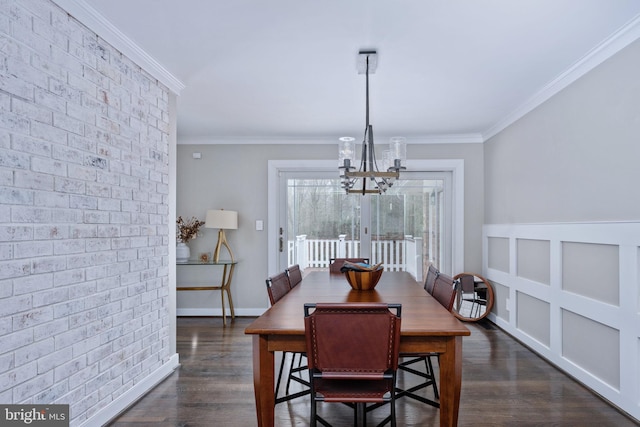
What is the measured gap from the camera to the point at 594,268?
9.08 feet

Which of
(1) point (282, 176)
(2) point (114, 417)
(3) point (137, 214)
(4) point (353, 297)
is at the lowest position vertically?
(2) point (114, 417)

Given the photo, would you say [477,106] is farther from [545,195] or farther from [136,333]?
[136,333]

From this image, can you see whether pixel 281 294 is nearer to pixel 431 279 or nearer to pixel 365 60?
pixel 431 279

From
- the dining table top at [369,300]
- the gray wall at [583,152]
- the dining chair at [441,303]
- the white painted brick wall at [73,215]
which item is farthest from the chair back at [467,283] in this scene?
the white painted brick wall at [73,215]

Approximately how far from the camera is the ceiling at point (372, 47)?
2146 millimetres

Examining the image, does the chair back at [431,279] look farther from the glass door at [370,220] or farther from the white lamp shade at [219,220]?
the white lamp shade at [219,220]

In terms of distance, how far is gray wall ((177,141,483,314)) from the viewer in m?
5.17

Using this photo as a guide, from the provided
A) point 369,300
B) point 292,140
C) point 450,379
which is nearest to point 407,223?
point 292,140

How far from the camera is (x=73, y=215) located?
6.91 feet

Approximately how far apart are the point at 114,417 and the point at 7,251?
1.29 meters

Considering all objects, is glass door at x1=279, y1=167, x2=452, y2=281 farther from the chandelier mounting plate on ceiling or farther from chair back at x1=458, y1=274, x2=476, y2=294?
the chandelier mounting plate on ceiling

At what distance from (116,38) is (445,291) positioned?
2.63 metres

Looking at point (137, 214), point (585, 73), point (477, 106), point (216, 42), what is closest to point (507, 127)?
point (477, 106)

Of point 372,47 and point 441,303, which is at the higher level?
point 372,47
